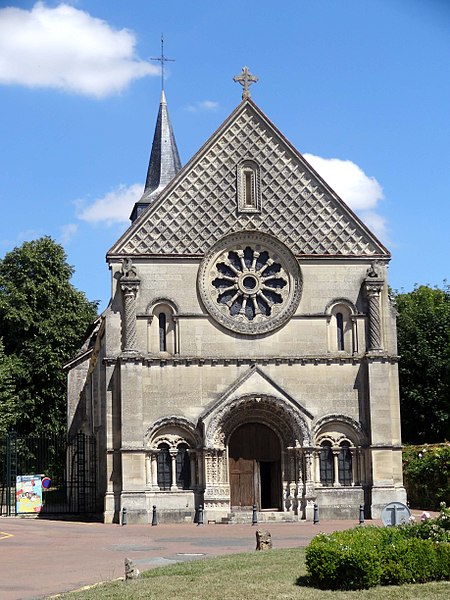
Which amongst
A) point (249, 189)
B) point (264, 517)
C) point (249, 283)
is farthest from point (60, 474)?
point (249, 189)

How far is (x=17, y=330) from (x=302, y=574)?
42.8m

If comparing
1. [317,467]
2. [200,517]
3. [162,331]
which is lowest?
[200,517]

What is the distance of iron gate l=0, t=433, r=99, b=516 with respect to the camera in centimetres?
4322

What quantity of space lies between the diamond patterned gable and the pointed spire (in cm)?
2381

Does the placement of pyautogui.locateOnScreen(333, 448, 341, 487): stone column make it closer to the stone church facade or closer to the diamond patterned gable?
the stone church facade

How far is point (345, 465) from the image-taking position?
39.4 meters

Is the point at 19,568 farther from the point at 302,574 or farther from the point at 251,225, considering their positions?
the point at 251,225

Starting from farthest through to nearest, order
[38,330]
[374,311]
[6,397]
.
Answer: [38,330] → [6,397] → [374,311]

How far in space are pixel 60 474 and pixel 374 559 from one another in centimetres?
4291

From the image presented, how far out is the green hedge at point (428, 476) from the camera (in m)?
42.1

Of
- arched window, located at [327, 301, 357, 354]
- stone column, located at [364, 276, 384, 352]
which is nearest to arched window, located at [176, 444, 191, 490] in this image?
arched window, located at [327, 301, 357, 354]

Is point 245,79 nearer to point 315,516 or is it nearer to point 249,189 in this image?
point 249,189

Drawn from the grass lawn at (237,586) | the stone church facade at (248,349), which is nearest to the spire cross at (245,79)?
the stone church facade at (248,349)

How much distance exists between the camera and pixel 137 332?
3888cm
